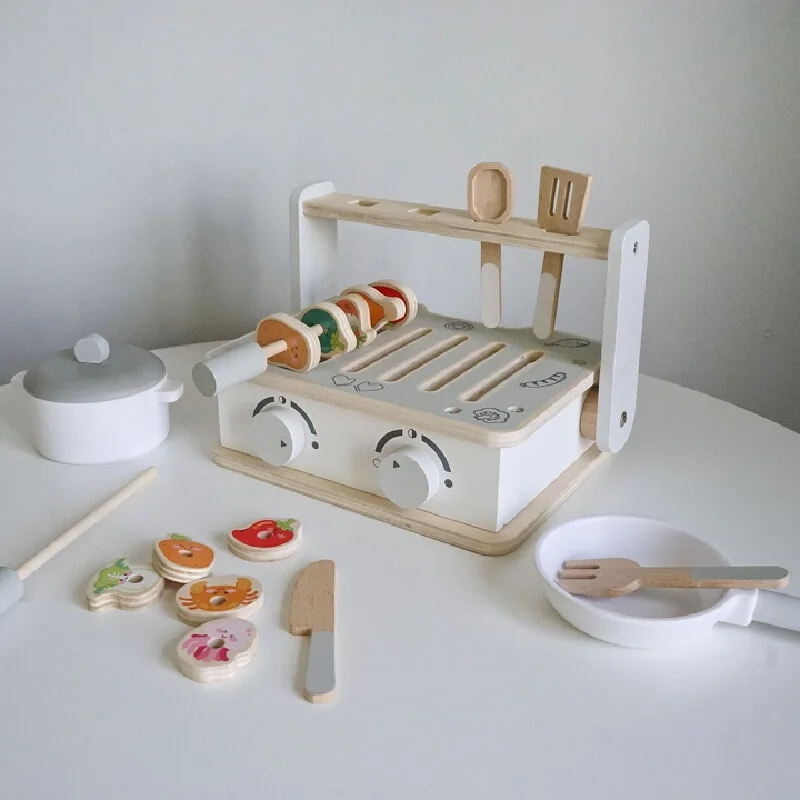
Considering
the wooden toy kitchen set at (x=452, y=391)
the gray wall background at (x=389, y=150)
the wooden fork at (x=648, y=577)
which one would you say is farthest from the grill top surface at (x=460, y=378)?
the gray wall background at (x=389, y=150)

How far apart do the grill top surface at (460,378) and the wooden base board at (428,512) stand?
0.07 meters

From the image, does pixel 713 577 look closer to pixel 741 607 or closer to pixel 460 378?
pixel 741 607

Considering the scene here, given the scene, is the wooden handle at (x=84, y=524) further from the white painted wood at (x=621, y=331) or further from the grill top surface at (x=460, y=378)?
the white painted wood at (x=621, y=331)

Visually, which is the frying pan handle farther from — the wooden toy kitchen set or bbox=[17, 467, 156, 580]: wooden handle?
bbox=[17, 467, 156, 580]: wooden handle

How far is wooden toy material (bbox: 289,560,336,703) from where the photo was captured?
532 mm

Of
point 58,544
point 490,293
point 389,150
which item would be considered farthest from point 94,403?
point 389,150

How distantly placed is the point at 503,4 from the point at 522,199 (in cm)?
25

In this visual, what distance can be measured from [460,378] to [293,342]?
0.45 feet

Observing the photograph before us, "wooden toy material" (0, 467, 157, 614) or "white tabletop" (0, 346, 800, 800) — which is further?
"wooden toy material" (0, 467, 157, 614)

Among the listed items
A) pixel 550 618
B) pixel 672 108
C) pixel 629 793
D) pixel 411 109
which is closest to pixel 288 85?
pixel 411 109

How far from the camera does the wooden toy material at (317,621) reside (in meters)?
0.53

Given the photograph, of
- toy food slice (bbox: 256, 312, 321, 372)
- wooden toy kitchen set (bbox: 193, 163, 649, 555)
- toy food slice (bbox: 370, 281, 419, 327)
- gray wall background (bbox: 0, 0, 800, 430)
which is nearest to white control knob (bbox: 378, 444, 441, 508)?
wooden toy kitchen set (bbox: 193, 163, 649, 555)

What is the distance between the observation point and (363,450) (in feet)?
2.41

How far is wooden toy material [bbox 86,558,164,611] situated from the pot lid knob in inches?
8.9
